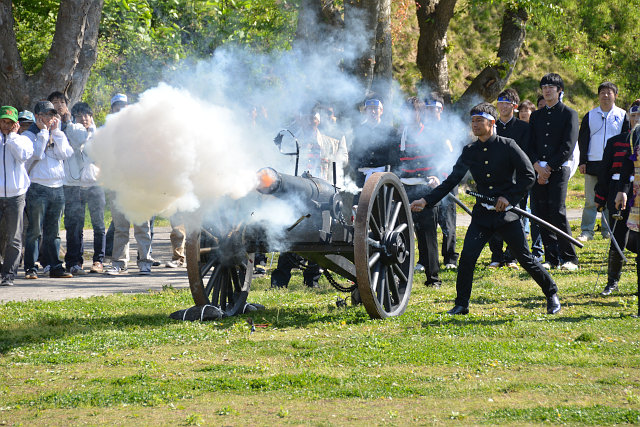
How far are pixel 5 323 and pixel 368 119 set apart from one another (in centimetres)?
439

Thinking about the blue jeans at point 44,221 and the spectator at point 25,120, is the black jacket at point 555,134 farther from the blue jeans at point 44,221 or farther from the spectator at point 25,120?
the spectator at point 25,120

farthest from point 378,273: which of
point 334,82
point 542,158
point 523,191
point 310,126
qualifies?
point 334,82

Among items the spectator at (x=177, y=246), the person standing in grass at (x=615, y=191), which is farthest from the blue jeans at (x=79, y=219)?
the person standing in grass at (x=615, y=191)

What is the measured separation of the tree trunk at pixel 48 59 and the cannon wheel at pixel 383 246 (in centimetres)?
656

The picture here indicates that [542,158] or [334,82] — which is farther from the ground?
[334,82]

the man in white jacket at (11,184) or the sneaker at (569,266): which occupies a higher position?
the man in white jacket at (11,184)

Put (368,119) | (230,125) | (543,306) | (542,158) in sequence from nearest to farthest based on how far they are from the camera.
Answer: (230,125)
(543,306)
(368,119)
(542,158)

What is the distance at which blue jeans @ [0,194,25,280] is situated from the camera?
32.2ft

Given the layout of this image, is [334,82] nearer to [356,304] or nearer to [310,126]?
[310,126]

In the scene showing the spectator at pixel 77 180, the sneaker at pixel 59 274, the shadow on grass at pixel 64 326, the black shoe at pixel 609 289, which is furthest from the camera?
the spectator at pixel 77 180

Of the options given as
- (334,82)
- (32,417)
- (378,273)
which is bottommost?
(32,417)

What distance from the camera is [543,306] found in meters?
7.97

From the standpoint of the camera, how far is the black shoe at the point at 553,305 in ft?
24.8

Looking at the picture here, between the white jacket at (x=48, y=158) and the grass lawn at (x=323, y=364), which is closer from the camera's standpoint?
the grass lawn at (x=323, y=364)
